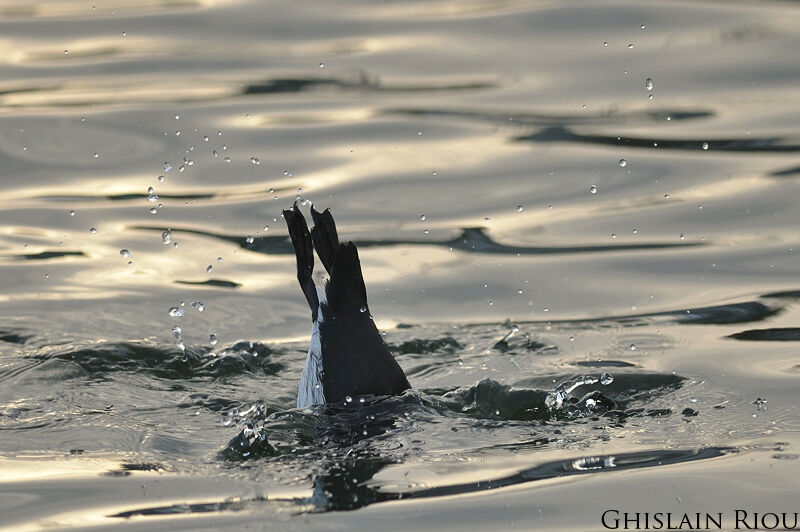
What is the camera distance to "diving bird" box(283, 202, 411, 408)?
573 cm

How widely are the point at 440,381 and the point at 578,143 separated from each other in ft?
11.8

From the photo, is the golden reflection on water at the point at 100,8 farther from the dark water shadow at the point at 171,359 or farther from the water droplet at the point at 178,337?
the dark water shadow at the point at 171,359

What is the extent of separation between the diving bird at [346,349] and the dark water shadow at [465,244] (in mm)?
2186

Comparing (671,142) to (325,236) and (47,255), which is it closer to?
(325,236)

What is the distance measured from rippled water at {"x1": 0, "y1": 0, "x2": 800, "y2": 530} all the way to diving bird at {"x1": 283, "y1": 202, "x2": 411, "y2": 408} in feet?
0.40

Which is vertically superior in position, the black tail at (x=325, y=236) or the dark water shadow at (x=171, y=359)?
the black tail at (x=325, y=236)

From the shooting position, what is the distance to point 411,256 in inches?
314

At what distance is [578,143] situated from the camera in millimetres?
9391

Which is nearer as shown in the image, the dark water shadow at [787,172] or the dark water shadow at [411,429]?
the dark water shadow at [411,429]

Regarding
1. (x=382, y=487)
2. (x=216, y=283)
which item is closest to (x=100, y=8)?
(x=216, y=283)

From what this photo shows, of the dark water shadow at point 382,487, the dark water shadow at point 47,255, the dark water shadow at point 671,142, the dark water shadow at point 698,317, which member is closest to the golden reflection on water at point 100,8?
the dark water shadow at point 671,142

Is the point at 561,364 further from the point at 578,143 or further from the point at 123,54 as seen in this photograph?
the point at 123,54

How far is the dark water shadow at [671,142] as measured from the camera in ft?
29.7

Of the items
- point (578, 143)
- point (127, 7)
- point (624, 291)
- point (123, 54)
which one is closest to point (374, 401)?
point (624, 291)
